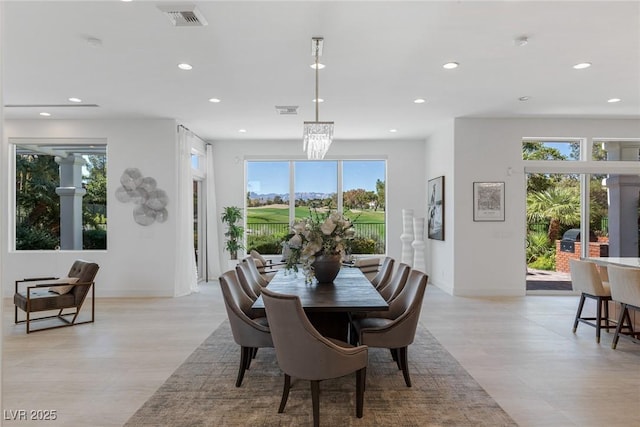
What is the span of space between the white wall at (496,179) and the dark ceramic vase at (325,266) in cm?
366

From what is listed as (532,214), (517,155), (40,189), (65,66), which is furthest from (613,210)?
(40,189)

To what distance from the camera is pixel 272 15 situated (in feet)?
10.7

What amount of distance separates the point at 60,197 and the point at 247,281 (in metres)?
4.96

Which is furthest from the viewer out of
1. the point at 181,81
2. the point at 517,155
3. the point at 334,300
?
the point at 517,155

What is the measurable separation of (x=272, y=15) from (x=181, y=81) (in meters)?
2.04

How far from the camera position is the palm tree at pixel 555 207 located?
272 inches

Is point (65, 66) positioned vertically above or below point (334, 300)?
above

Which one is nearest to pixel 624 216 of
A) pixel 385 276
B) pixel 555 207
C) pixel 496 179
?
pixel 555 207

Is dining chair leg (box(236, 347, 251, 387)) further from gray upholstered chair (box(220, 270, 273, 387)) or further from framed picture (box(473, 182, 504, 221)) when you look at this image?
framed picture (box(473, 182, 504, 221))

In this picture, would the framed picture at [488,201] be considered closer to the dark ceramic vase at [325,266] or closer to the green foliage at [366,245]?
the green foliage at [366,245]

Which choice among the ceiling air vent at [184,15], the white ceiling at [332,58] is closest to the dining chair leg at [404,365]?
the white ceiling at [332,58]

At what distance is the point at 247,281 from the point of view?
3.89m

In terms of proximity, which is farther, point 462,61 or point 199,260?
point 199,260

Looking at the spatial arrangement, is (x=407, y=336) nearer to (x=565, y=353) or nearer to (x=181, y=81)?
(x=565, y=353)
